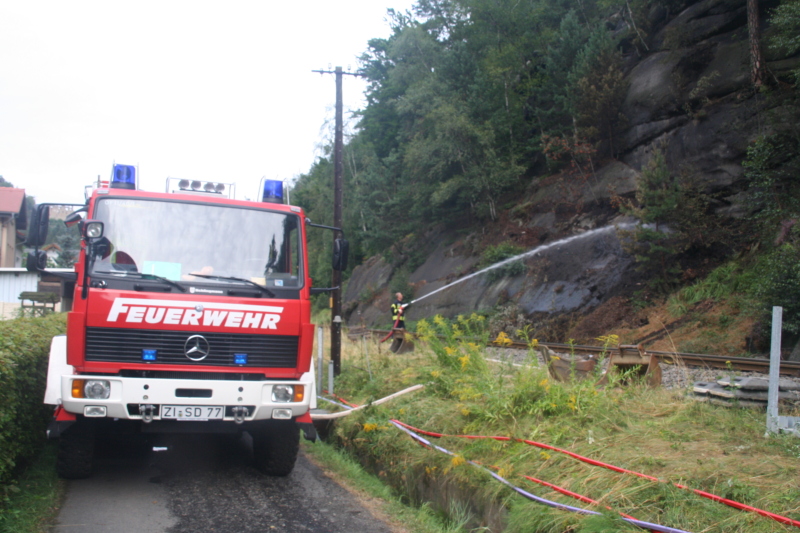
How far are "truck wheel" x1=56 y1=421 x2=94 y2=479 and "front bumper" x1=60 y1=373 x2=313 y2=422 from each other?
0.54 m

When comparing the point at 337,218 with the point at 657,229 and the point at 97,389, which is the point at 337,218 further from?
the point at 657,229

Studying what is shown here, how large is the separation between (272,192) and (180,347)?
222cm

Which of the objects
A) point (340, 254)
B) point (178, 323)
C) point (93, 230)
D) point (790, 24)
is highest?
point (790, 24)

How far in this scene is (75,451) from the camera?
6340mm

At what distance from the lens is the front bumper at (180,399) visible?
573cm

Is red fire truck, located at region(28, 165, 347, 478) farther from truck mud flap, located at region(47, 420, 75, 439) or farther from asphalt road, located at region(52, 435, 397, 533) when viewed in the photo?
asphalt road, located at region(52, 435, 397, 533)

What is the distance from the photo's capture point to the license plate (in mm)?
5914

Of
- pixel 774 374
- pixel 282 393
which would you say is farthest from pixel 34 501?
Result: pixel 774 374

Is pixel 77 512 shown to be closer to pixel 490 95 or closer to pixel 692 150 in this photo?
pixel 692 150

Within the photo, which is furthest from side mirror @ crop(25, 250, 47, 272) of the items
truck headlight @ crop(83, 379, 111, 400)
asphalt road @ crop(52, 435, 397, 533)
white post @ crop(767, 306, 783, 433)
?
white post @ crop(767, 306, 783, 433)

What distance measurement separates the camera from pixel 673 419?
5781 millimetres

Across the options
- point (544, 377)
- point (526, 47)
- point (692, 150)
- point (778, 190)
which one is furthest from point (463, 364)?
point (526, 47)

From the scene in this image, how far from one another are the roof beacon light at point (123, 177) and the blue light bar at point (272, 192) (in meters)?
1.43

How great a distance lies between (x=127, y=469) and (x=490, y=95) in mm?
28358
